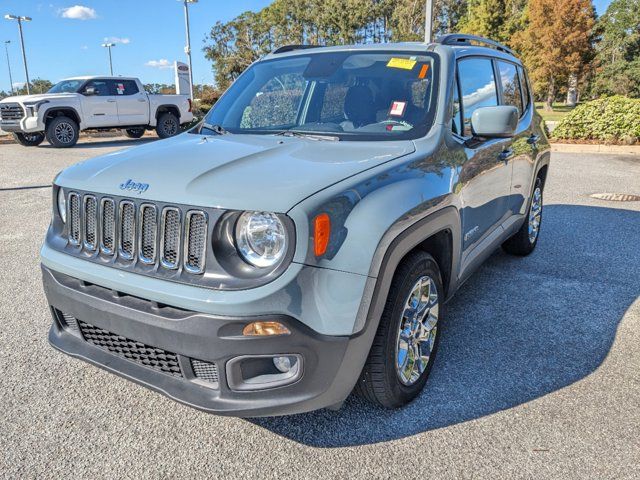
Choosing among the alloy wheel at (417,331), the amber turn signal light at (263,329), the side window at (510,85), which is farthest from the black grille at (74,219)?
the side window at (510,85)

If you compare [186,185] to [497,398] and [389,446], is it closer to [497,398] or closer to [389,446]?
[389,446]

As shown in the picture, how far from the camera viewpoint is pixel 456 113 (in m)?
3.21

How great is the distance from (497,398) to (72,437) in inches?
83.6

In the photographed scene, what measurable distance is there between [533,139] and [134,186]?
3700 millimetres

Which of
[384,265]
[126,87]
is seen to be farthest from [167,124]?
[384,265]

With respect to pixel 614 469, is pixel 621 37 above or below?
above

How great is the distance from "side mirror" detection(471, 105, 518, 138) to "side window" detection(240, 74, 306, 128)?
1108mm

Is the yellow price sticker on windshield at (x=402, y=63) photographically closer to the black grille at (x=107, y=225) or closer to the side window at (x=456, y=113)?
the side window at (x=456, y=113)

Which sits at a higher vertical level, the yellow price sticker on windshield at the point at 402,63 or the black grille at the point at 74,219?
the yellow price sticker on windshield at the point at 402,63

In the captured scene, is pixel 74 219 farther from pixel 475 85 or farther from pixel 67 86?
pixel 67 86

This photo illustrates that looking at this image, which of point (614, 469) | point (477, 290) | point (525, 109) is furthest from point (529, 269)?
point (614, 469)

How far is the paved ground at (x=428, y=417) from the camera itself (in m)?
2.35

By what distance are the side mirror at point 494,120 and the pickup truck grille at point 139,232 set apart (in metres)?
1.79

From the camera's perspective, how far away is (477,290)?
14.4ft
